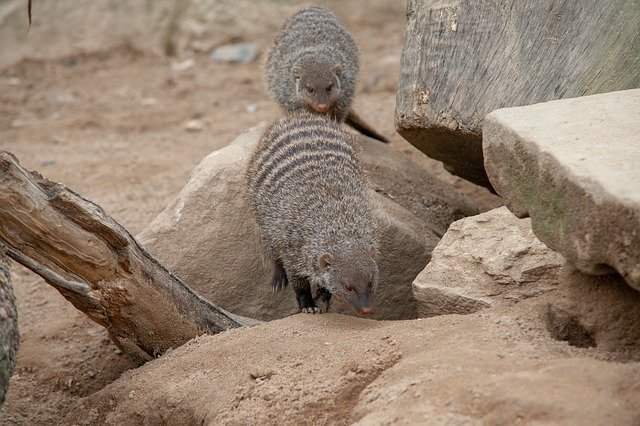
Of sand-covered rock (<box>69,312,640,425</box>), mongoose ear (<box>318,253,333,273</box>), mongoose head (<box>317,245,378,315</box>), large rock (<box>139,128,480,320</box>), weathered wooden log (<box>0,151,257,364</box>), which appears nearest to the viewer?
sand-covered rock (<box>69,312,640,425</box>)

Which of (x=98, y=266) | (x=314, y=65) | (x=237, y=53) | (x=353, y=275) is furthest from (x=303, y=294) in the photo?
(x=237, y=53)

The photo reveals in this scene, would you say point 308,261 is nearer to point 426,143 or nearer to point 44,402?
point 426,143

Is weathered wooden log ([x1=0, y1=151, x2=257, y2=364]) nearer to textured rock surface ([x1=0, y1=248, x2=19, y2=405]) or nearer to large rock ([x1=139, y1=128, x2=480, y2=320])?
textured rock surface ([x1=0, y1=248, x2=19, y2=405])

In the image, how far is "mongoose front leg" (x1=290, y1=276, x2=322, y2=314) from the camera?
379 centimetres

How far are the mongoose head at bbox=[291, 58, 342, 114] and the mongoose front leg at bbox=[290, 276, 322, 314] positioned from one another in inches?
65.9

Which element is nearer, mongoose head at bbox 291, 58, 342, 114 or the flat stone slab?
the flat stone slab

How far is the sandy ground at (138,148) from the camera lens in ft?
9.11

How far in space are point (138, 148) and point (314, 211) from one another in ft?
9.48

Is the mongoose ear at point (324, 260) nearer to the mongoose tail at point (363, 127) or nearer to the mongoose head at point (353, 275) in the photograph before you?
the mongoose head at point (353, 275)

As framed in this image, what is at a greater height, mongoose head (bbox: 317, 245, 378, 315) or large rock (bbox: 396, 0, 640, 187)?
large rock (bbox: 396, 0, 640, 187)

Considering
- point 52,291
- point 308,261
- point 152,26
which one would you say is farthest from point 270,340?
point 152,26

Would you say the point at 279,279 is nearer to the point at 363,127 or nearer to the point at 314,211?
the point at 314,211

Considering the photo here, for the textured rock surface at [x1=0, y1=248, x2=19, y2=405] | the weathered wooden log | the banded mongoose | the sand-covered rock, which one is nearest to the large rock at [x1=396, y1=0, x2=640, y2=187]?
the banded mongoose

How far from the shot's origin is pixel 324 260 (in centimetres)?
347
